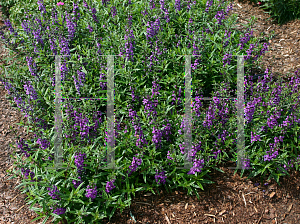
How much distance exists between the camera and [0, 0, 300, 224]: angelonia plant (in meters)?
4.50

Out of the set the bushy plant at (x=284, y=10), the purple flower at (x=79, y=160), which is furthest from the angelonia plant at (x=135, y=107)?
the bushy plant at (x=284, y=10)

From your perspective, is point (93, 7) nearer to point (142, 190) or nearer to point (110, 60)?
point (110, 60)

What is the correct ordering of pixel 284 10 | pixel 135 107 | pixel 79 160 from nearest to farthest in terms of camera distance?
pixel 79 160 < pixel 135 107 < pixel 284 10

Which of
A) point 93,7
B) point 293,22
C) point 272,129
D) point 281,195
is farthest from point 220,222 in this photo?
point 293,22

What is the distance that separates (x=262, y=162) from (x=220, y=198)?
93 cm

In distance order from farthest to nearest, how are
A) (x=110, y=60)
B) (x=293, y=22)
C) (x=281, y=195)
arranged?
(x=293, y=22), (x=110, y=60), (x=281, y=195)

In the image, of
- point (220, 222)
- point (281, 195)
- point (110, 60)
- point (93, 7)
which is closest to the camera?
point (220, 222)

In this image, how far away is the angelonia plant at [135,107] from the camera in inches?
177

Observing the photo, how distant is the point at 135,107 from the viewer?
553 centimetres

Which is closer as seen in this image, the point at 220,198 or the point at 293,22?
the point at 220,198

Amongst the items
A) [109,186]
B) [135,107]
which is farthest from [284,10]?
[109,186]

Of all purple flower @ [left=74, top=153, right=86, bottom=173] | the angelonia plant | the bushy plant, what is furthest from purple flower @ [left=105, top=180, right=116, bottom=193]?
the bushy plant

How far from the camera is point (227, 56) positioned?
5.84 m

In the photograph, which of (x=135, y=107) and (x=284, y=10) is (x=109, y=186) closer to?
(x=135, y=107)
